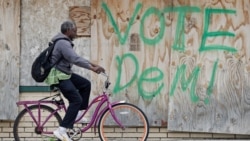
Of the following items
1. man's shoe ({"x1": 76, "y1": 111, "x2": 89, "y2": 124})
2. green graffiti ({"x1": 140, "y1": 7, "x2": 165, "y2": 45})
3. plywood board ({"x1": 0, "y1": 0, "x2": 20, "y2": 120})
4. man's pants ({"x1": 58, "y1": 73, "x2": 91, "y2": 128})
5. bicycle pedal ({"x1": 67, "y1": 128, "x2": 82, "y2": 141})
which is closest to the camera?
man's pants ({"x1": 58, "y1": 73, "x2": 91, "y2": 128})

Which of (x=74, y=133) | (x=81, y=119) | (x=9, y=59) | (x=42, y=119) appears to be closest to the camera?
(x=74, y=133)

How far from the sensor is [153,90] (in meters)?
9.55

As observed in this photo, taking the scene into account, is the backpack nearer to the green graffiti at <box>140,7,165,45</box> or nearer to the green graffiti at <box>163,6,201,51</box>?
the green graffiti at <box>140,7,165,45</box>

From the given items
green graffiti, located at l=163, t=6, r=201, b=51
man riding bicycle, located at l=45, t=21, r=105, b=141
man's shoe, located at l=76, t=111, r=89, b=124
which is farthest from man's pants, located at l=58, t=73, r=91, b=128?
green graffiti, located at l=163, t=6, r=201, b=51

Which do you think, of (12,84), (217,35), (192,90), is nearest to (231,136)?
(192,90)

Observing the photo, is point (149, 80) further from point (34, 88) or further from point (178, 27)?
point (34, 88)

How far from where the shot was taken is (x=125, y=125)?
31.1 ft

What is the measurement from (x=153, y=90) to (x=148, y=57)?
480mm

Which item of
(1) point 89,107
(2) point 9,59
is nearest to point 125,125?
(1) point 89,107

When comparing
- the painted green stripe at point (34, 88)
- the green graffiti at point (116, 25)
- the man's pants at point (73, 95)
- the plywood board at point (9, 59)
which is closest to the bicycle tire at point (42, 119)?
the man's pants at point (73, 95)

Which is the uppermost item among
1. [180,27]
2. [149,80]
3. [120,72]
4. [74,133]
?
[180,27]

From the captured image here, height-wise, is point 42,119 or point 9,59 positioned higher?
point 9,59

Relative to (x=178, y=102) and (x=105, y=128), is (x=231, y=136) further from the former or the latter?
(x=105, y=128)

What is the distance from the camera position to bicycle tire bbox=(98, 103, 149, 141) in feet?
28.6
